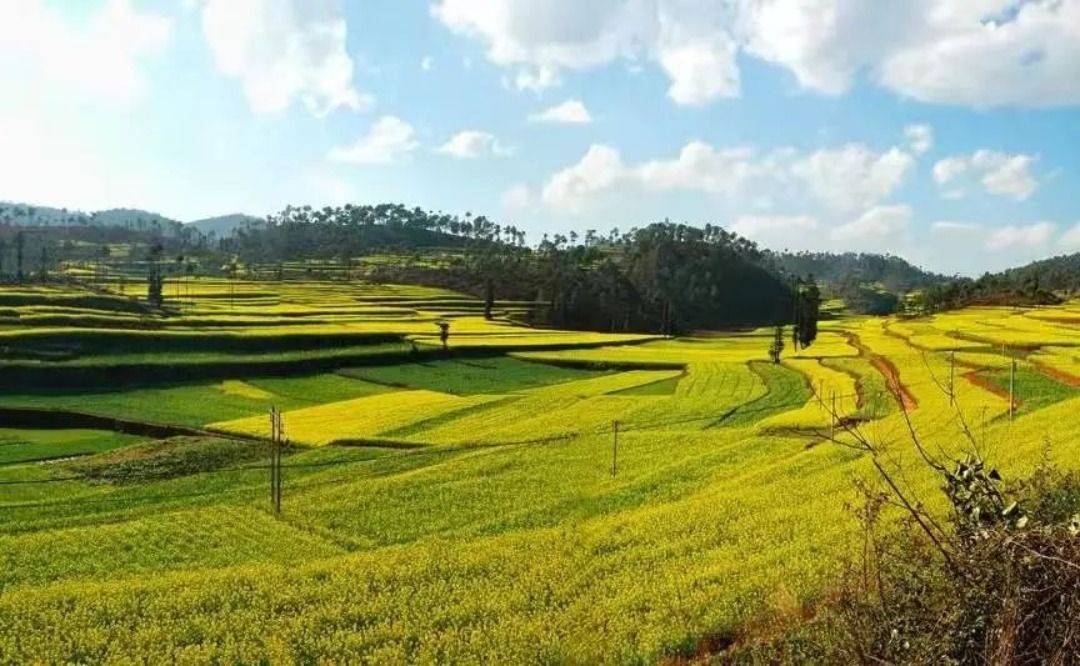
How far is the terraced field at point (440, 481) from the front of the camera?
14516 mm

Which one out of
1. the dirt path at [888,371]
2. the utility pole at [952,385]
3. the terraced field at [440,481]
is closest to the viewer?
the utility pole at [952,385]

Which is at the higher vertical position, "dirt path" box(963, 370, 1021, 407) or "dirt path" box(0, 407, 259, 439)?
"dirt path" box(963, 370, 1021, 407)

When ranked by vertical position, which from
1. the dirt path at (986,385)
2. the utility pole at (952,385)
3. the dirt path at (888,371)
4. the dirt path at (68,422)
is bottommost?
the dirt path at (68,422)

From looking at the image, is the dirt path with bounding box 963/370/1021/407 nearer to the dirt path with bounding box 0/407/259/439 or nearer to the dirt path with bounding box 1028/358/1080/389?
the dirt path with bounding box 1028/358/1080/389

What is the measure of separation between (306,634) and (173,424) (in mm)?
29700

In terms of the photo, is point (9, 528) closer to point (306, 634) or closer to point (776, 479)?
point (306, 634)

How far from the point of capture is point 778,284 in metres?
164

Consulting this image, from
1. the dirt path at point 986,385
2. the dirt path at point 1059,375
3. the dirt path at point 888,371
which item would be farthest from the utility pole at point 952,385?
the dirt path at point 1059,375

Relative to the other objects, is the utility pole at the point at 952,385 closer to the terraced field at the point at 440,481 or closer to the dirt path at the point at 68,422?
the terraced field at the point at 440,481

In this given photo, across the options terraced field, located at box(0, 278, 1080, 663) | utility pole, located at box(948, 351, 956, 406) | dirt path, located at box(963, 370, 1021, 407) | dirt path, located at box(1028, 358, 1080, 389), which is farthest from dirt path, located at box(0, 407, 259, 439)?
dirt path, located at box(1028, 358, 1080, 389)

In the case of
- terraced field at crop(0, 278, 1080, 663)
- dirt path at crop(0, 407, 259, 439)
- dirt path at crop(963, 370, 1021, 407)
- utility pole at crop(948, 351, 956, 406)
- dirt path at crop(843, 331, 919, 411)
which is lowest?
dirt path at crop(0, 407, 259, 439)

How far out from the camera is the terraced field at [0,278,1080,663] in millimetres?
14516

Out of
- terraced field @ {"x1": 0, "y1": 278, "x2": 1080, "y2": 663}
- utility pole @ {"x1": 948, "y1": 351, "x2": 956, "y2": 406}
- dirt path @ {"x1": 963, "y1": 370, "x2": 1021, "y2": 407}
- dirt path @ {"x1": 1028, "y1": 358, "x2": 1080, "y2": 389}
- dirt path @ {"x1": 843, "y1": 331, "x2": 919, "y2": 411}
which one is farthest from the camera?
dirt path @ {"x1": 1028, "y1": 358, "x2": 1080, "y2": 389}

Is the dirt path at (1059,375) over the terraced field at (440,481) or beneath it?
over
